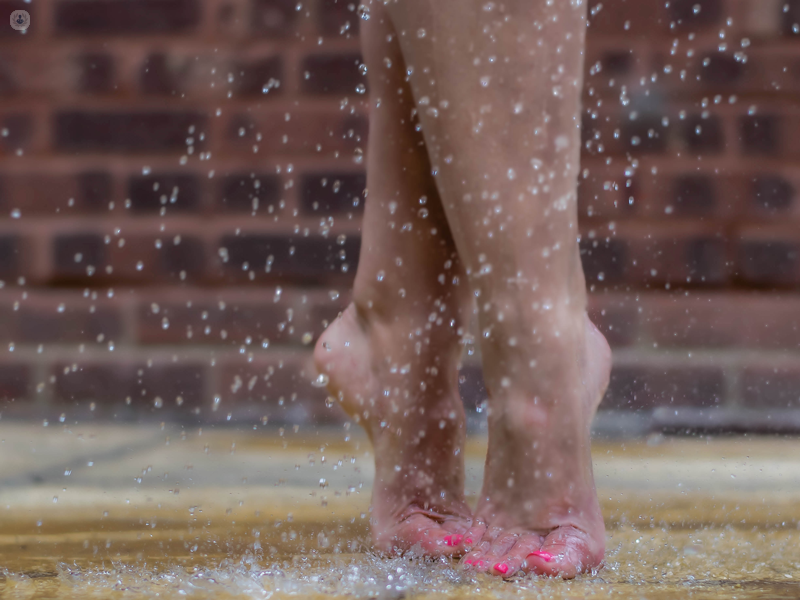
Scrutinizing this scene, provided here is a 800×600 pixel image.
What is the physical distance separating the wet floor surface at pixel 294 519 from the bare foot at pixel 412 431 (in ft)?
0.18

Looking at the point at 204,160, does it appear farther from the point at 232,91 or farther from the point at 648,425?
the point at 648,425

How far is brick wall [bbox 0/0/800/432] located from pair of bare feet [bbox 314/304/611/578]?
574 mm

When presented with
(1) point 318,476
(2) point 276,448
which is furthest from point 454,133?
(2) point 276,448

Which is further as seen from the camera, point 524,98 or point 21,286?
point 21,286

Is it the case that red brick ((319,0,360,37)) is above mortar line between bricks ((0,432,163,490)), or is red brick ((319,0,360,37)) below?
above

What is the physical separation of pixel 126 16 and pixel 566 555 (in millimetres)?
1203

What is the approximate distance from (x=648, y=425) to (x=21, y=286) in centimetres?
102

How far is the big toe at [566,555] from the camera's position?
686mm

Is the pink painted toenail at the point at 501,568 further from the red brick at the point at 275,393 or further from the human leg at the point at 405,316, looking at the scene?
the red brick at the point at 275,393

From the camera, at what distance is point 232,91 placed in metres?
1.52

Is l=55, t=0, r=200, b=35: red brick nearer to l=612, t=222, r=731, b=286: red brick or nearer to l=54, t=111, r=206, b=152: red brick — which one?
l=54, t=111, r=206, b=152: red brick

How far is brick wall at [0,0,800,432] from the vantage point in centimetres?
148

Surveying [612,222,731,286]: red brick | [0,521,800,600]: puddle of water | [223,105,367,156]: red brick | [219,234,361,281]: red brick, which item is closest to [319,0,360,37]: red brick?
[223,105,367,156]: red brick

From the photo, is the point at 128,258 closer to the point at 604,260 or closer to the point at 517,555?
the point at 604,260
